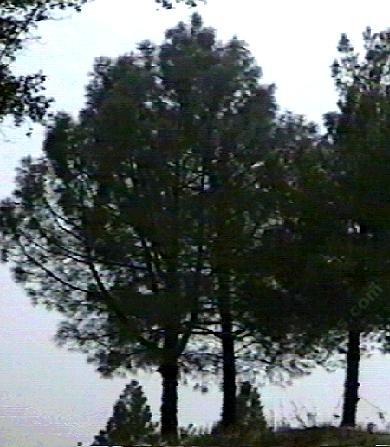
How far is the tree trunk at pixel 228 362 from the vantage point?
19.3 metres

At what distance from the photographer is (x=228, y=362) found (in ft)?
65.2

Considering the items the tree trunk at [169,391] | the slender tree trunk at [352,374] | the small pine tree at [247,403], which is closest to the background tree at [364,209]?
the slender tree trunk at [352,374]

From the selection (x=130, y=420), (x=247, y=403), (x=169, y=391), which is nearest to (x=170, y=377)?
(x=169, y=391)

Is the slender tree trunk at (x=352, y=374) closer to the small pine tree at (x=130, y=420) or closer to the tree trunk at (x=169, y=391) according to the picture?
the tree trunk at (x=169, y=391)

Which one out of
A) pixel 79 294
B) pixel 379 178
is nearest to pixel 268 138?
pixel 379 178

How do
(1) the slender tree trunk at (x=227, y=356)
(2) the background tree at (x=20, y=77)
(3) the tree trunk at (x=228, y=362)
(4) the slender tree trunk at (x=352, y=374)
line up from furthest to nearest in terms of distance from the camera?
(3) the tree trunk at (x=228, y=362)
(1) the slender tree trunk at (x=227, y=356)
(4) the slender tree trunk at (x=352, y=374)
(2) the background tree at (x=20, y=77)

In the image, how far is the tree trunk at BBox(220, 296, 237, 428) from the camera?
1928 cm

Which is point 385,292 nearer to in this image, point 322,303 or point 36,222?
point 322,303

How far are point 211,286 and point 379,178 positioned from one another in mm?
3460

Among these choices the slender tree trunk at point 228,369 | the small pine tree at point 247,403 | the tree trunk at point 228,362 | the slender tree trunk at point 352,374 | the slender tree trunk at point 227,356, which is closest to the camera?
the small pine tree at point 247,403

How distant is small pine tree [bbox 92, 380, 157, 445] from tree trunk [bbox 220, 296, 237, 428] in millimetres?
1475

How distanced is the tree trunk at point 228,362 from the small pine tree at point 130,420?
4.84ft

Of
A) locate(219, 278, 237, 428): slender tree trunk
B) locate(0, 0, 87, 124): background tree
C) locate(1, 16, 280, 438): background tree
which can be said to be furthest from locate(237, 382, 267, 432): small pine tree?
locate(0, 0, 87, 124): background tree

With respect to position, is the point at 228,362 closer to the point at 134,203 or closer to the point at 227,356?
the point at 227,356
